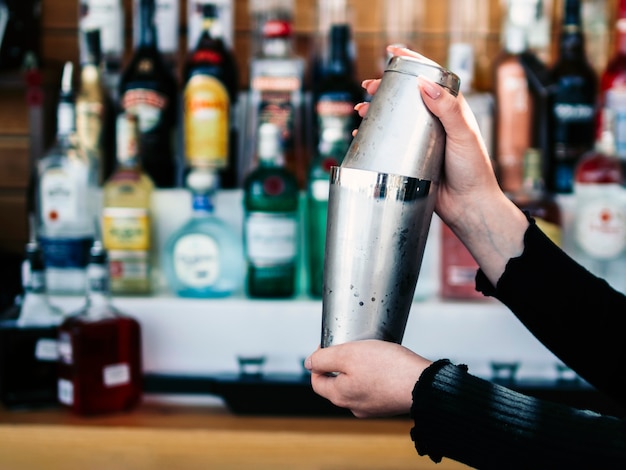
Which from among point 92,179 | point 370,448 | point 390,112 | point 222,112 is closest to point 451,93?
point 390,112

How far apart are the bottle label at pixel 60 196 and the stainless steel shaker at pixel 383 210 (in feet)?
2.62

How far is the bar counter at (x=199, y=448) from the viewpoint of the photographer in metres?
1.11

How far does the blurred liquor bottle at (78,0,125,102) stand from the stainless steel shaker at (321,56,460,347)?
0.92 meters

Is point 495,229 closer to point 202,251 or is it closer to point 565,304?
point 565,304

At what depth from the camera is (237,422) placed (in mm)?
1168

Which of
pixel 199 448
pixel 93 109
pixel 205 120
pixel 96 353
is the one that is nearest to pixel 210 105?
pixel 205 120

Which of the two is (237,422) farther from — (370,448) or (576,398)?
(576,398)

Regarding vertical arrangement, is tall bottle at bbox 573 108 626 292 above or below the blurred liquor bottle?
below

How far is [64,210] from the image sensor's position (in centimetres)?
131

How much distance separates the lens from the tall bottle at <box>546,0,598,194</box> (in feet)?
4.40

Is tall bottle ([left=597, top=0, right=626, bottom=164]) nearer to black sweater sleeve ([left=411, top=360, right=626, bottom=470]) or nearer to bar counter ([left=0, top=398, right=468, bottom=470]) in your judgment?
bar counter ([left=0, top=398, right=468, bottom=470])

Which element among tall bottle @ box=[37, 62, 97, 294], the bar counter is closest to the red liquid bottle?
the bar counter

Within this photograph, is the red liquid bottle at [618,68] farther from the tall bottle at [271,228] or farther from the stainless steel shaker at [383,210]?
the stainless steel shaker at [383,210]

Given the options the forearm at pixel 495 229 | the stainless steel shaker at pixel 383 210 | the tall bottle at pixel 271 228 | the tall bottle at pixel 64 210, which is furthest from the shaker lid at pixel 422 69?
the tall bottle at pixel 64 210
